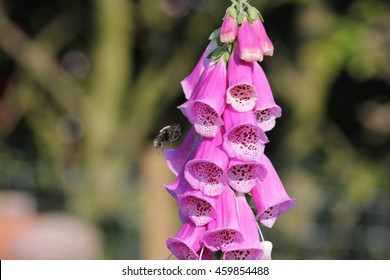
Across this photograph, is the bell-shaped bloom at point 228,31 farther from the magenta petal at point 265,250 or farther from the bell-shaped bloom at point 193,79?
the magenta petal at point 265,250

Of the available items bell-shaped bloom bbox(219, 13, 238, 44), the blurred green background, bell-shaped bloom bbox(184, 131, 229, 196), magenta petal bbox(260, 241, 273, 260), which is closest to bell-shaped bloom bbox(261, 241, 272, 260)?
magenta petal bbox(260, 241, 273, 260)

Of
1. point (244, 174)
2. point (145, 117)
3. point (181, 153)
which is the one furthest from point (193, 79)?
point (145, 117)

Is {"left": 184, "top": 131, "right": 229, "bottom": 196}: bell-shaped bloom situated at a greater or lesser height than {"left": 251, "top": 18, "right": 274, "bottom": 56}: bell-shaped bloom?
lesser

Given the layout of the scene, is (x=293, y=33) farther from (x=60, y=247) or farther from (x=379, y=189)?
(x=60, y=247)

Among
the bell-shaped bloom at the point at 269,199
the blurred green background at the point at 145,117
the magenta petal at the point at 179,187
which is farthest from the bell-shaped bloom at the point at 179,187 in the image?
the blurred green background at the point at 145,117

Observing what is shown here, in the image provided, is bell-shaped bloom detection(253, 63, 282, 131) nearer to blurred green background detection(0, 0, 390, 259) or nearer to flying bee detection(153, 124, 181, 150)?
flying bee detection(153, 124, 181, 150)

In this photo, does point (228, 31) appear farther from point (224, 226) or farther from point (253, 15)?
point (224, 226)
